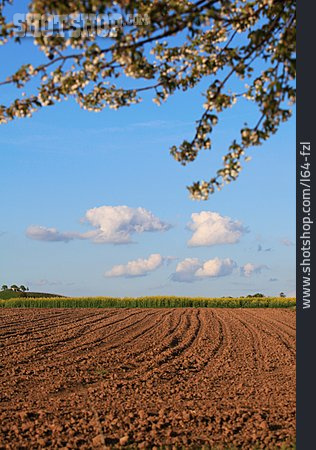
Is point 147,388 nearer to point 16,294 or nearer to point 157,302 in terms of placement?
point 157,302

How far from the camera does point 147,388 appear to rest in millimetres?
11695

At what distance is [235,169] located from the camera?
22.0 ft

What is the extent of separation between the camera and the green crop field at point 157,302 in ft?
135

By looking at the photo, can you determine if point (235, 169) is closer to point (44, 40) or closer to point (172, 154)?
point (172, 154)

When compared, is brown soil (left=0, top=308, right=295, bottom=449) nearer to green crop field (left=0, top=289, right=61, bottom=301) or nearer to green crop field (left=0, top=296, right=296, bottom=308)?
green crop field (left=0, top=296, right=296, bottom=308)

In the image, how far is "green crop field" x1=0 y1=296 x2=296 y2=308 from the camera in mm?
41166
